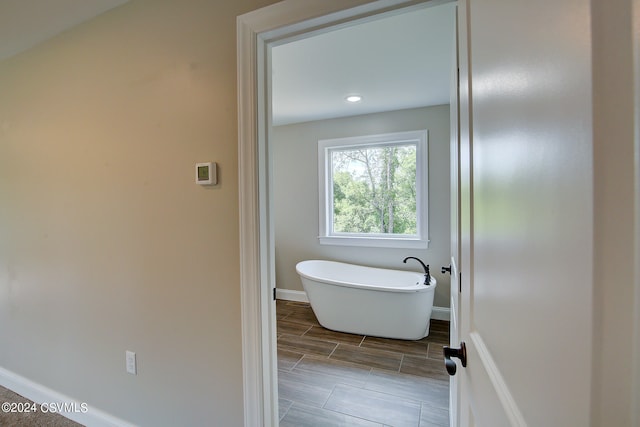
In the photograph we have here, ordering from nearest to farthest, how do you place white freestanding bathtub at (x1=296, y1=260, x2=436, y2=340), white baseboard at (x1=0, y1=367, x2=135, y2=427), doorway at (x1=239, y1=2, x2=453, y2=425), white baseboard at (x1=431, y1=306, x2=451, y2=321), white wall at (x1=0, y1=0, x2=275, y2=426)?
doorway at (x1=239, y1=2, x2=453, y2=425), white wall at (x1=0, y1=0, x2=275, y2=426), white baseboard at (x1=0, y1=367, x2=135, y2=427), white freestanding bathtub at (x1=296, y1=260, x2=436, y2=340), white baseboard at (x1=431, y1=306, x2=451, y2=321)

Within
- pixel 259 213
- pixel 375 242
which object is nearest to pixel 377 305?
pixel 375 242

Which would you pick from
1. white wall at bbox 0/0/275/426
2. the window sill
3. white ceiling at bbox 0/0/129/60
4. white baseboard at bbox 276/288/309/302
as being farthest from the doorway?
white baseboard at bbox 276/288/309/302

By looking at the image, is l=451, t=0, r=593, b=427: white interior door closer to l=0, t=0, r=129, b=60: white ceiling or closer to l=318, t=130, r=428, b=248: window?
l=0, t=0, r=129, b=60: white ceiling

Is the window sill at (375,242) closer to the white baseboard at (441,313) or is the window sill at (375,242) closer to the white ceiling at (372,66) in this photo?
the white baseboard at (441,313)

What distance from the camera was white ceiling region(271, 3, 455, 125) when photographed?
1710mm

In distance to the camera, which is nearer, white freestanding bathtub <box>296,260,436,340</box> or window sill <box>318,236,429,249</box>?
white freestanding bathtub <box>296,260,436,340</box>

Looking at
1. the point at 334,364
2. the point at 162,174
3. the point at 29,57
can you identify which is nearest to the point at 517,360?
the point at 162,174

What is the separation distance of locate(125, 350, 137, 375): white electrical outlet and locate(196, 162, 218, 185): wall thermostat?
1027mm

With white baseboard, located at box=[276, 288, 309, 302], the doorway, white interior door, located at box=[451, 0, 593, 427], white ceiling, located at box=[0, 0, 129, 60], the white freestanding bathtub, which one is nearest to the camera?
white interior door, located at box=[451, 0, 593, 427]

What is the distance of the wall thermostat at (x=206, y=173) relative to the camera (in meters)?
1.25

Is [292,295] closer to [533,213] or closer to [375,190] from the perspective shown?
[375,190]

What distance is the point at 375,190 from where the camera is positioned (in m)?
3.63

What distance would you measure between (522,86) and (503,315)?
0.38m

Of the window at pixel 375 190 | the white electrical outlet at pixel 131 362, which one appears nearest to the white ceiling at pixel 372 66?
the window at pixel 375 190
